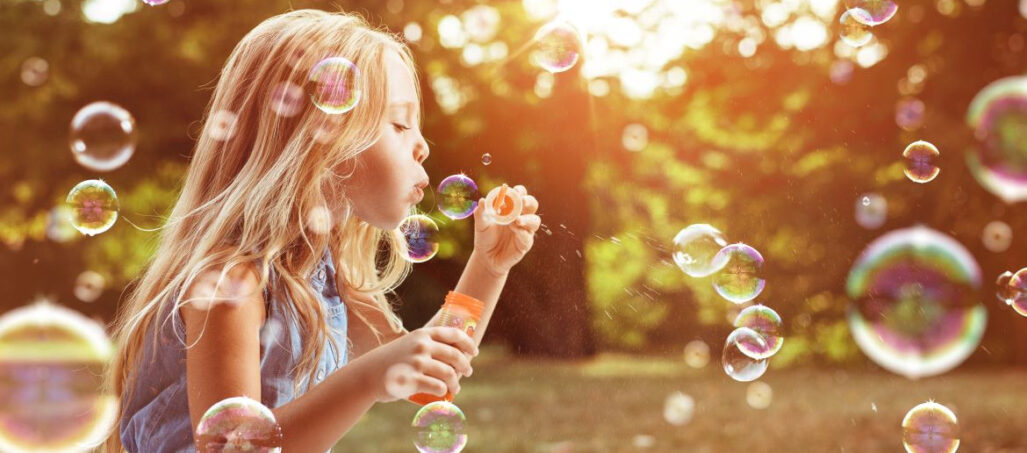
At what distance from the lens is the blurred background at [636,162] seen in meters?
8.61

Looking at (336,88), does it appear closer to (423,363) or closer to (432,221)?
(423,363)

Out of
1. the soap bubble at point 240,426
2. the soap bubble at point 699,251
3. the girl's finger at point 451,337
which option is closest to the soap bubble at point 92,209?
the soap bubble at point 240,426

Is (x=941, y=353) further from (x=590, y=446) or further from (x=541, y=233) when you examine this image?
(x=590, y=446)

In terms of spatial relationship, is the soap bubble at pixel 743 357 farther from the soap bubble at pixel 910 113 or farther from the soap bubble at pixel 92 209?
the soap bubble at pixel 910 113

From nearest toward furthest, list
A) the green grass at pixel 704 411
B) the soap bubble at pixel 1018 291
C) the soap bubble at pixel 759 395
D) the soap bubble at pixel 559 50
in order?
1. the soap bubble at pixel 559 50
2. the soap bubble at pixel 1018 291
3. the green grass at pixel 704 411
4. the soap bubble at pixel 759 395

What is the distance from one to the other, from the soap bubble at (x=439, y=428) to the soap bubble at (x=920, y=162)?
7.11 ft

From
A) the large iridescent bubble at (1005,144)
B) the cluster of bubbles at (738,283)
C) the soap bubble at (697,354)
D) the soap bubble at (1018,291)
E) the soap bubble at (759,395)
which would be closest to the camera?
the cluster of bubbles at (738,283)

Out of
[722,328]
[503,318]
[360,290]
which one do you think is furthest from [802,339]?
[360,290]

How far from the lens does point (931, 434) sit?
11.2ft

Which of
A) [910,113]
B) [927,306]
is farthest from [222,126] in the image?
[927,306]

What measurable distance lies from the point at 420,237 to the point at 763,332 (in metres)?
1.10

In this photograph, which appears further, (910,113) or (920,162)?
(910,113)

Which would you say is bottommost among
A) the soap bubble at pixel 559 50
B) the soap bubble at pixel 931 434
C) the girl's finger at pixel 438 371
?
the soap bubble at pixel 931 434

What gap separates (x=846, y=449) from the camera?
20.7 ft
